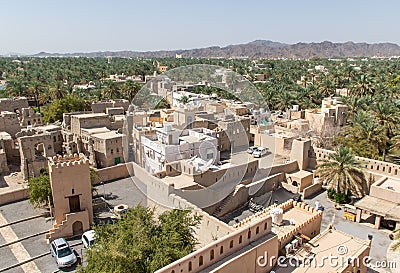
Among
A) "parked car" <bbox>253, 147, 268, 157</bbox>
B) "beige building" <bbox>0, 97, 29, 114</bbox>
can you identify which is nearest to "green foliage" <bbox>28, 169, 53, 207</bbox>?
"parked car" <bbox>253, 147, 268, 157</bbox>

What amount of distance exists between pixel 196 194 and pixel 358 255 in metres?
8.15

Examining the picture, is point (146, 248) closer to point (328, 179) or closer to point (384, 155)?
point (328, 179)

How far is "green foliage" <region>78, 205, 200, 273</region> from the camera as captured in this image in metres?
10.0

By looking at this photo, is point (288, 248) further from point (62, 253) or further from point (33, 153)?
point (33, 153)

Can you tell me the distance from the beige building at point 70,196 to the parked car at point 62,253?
1248 millimetres

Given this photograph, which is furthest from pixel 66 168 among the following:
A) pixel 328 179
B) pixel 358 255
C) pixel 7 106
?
pixel 7 106

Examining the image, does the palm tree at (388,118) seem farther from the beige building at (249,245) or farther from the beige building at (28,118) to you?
the beige building at (28,118)

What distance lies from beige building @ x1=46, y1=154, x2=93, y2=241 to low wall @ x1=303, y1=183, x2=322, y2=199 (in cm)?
1287

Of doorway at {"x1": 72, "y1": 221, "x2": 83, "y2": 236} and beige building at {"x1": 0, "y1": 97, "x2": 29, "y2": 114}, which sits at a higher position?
beige building at {"x1": 0, "y1": 97, "x2": 29, "y2": 114}

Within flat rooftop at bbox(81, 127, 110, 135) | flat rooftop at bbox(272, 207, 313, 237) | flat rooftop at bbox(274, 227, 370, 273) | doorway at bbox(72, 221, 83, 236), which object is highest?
flat rooftop at bbox(81, 127, 110, 135)

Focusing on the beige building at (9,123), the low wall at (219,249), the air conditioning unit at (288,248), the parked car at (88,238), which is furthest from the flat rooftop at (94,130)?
the air conditioning unit at (288,248)

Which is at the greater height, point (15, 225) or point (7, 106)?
point (7, 106)

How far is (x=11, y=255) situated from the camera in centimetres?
1362

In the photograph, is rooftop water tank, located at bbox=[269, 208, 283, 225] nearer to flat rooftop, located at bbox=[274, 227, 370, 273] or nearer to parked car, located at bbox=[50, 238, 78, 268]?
flat rooftop, located at bbox=[274, 227, 370, 273]
